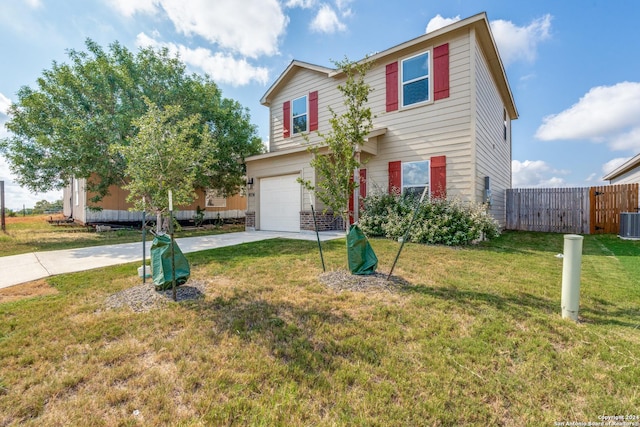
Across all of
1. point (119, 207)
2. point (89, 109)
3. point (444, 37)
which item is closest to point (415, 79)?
point (444, 37)

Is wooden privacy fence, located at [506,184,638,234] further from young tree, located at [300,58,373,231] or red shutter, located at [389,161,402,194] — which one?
young tree, located at [300,58,373,231]

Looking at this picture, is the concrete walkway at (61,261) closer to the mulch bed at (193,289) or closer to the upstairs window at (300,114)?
the mulch bed at (193,289)

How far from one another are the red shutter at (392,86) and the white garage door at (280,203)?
4221 millimetres

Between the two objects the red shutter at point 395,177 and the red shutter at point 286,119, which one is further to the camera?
the red shutter at point 286,119

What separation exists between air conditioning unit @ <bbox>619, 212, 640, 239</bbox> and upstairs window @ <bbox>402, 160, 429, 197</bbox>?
20.6 feet

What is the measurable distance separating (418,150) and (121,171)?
1127 cm

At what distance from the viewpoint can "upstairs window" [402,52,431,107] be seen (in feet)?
30.0

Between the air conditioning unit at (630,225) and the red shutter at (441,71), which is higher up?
the red shutter at (441,71)

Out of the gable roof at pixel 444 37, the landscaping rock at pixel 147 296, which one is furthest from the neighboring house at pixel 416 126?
the landscaping rock at pixel 147 296

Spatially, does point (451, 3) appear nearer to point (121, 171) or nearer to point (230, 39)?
point (230, 39)

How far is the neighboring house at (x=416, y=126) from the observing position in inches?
332

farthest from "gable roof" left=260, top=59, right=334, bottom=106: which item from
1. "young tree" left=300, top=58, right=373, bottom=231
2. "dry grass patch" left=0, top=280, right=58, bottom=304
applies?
"dry grass patch" left=0, top=280, right=58, bottom=304

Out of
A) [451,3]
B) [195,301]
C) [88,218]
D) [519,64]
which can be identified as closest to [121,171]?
[88,218]

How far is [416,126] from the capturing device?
9273 millimetres
